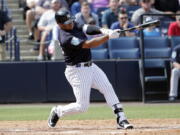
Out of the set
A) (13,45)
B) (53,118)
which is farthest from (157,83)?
(53,118)

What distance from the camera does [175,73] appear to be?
14.2 m

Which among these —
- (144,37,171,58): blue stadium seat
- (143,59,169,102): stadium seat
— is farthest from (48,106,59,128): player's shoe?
(144,37,171,58): blue stadium seat

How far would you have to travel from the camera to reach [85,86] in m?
9.08

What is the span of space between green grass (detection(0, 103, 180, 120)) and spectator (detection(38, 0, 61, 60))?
2.18 meters

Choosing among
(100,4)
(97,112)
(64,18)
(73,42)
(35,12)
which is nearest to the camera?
(73,42)

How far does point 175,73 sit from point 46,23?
12.8 feet

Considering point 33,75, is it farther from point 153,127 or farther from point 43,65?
point 153,127

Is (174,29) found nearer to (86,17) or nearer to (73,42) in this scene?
(86,17)

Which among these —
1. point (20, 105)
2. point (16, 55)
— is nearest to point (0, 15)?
point (16, 55)

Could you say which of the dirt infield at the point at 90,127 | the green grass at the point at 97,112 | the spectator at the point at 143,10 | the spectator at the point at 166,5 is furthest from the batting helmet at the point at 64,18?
the spectator at the point at 166,5

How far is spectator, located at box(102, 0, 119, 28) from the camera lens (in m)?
16.0

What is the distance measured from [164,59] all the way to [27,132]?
6.36 meters

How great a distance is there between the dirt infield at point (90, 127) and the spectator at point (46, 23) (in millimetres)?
5234

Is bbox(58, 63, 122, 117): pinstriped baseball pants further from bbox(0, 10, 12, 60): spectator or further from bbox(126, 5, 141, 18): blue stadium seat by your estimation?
bbox(126, 5, 141, 18): blue stadium seat
